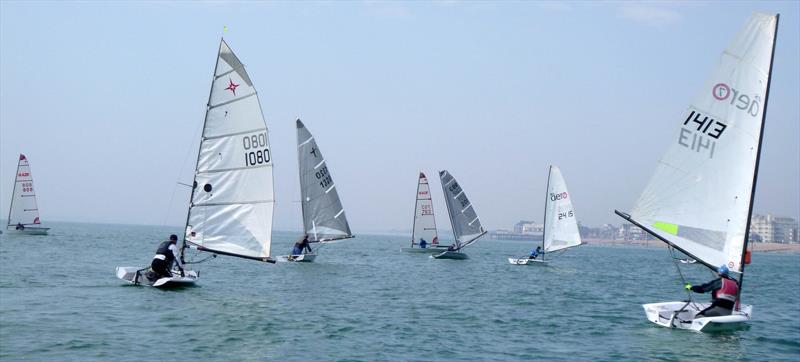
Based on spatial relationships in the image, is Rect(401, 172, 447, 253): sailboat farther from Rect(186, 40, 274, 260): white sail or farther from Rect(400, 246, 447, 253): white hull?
Rect(186, 40, 274, 260): white sail

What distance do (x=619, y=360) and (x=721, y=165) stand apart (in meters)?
7.19

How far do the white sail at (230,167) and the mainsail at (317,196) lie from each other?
18.1 metres

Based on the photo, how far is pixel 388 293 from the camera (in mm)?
28875

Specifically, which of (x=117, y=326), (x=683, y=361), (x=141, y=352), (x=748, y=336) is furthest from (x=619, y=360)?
(x=117, y=326)

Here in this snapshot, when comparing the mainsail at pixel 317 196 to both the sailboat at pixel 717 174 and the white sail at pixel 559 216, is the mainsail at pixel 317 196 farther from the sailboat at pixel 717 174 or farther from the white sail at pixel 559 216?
the sailboat at pixel 717 174

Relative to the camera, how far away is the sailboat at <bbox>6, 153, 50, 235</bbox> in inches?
2594

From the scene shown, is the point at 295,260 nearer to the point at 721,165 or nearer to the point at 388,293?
the point at 388,293

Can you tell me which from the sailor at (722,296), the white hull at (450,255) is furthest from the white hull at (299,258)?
the sailor at (722,296)

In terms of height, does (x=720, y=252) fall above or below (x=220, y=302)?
above

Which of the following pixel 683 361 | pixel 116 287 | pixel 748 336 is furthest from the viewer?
pixel 116 287

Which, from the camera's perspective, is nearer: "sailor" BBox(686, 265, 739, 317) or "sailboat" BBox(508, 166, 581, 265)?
"sailor" BBox(686, 265, 739, 317)

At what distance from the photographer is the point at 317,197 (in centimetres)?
4597

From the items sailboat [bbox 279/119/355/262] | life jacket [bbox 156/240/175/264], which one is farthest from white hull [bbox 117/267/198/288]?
sailboat [bbox 279/119/355/262]

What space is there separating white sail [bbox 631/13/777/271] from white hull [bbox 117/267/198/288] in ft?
47.3
